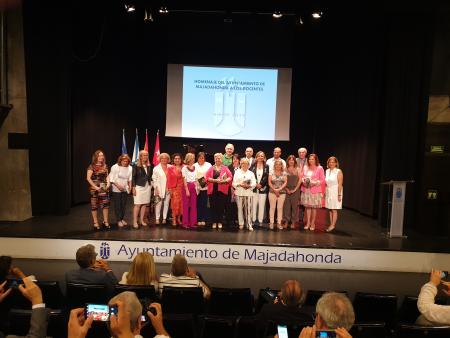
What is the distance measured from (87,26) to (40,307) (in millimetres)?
8369

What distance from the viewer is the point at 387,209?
26.9 ft

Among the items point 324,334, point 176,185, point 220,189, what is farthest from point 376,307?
point 176,185

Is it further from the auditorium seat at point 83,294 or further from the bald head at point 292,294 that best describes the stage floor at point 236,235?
the bald head at point 292,294

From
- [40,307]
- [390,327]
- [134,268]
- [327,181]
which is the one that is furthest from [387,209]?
[40,307]

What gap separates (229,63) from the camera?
1121cm

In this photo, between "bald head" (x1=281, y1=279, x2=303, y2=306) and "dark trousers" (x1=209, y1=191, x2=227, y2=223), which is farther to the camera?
"dark trousers" (x1=209, y1=191, x2=227, y2=223)

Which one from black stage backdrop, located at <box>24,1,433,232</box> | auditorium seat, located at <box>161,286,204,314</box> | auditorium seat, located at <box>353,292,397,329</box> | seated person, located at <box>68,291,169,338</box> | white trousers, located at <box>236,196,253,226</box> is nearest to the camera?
seated person, located at <box>68,291,169,338</box>

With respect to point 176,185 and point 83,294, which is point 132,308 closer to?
point 83,294

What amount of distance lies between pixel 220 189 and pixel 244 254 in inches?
54.4

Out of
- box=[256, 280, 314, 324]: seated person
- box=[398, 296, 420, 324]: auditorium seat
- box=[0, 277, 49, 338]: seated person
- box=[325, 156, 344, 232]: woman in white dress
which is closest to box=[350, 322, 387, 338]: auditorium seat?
box=[256, 280, 314, 324]: seated person

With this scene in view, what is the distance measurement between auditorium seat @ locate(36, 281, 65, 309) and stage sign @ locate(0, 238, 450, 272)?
1.85 metres

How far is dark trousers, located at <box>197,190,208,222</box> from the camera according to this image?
7.33m

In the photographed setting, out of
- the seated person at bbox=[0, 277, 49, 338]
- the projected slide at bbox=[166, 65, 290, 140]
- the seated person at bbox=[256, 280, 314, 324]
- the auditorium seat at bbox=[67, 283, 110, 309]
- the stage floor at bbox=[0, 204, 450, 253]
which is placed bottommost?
the stage floor at bbox=[0, 204, 450, 253]

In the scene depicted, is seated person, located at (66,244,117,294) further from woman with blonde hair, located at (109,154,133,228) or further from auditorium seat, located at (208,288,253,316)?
woman with blonde hair, located at (109,154,133,228)
